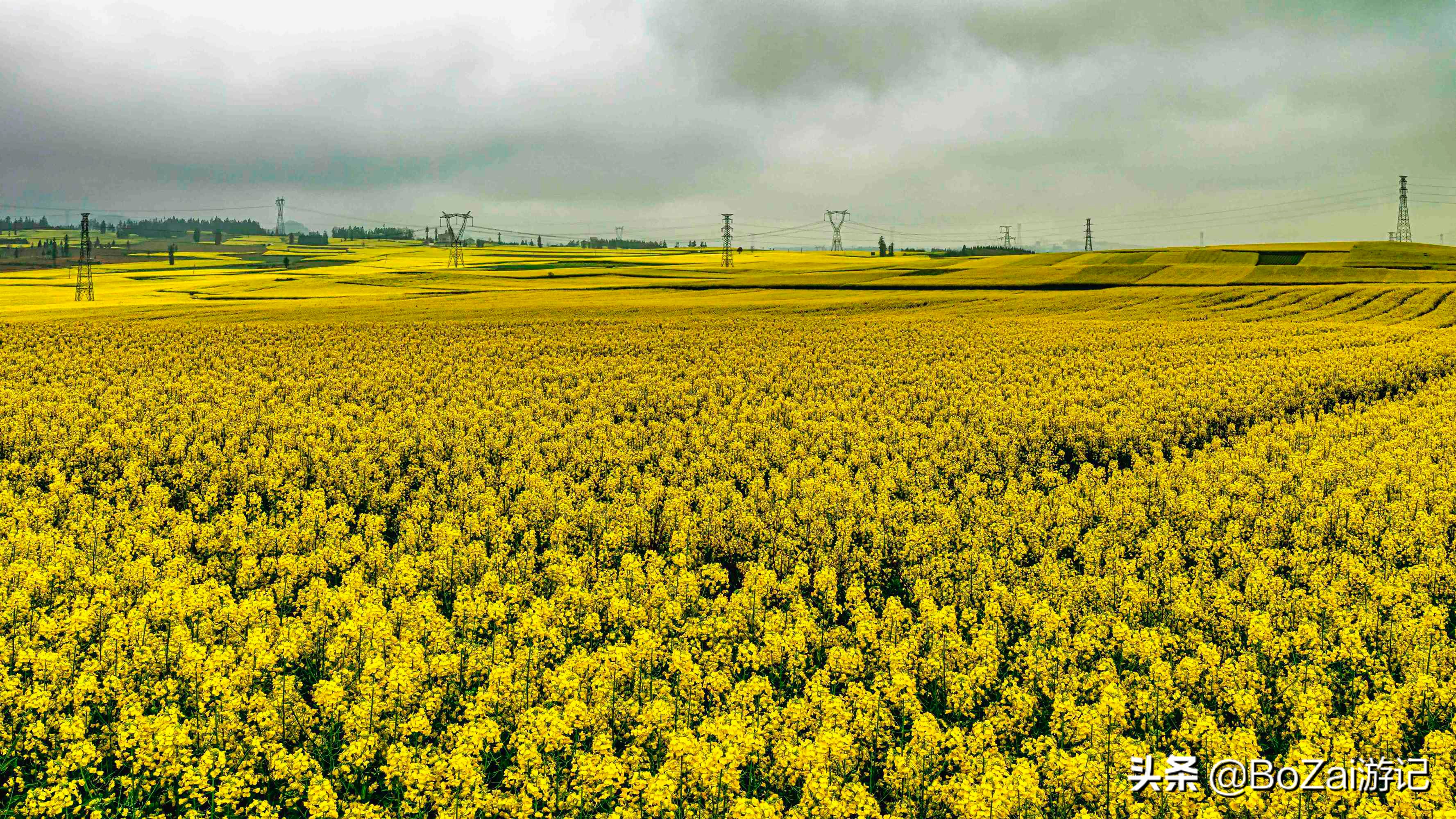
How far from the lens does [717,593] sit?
12.8 meters

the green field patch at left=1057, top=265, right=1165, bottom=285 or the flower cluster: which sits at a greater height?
the green field patch at left=1057, top=265, right=1165, bottom=285

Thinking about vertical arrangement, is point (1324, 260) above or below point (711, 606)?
above

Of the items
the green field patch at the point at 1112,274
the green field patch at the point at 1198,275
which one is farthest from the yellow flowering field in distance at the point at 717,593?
the green field patch at the point at 1112,274

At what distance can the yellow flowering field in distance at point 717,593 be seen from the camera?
7.51 m

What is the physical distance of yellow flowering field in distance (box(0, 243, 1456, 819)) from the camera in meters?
7.51

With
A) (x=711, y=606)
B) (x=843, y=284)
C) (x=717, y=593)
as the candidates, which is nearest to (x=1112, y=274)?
(x=843, y=284)

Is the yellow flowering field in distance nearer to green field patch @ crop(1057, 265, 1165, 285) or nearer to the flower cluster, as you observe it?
the flower cluster

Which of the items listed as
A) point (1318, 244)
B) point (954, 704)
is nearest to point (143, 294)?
point (954, 704)

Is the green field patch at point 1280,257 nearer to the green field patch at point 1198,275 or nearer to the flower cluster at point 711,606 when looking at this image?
the green field patch at point 1198,275

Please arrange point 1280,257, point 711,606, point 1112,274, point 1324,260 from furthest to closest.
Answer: point 1280,257, point 1324,260, point 1112,274, point 711,606

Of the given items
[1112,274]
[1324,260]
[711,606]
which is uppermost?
[1324,260]

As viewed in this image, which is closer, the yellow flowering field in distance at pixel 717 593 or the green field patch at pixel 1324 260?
the yellow flowering field in distance at pixel 717 593

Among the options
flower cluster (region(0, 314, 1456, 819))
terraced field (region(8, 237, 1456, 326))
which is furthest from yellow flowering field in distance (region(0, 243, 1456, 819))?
terraced field (region(8, 237, 1456, 326))

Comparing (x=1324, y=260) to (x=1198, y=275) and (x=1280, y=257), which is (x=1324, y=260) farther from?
(x=1198, y=275)
